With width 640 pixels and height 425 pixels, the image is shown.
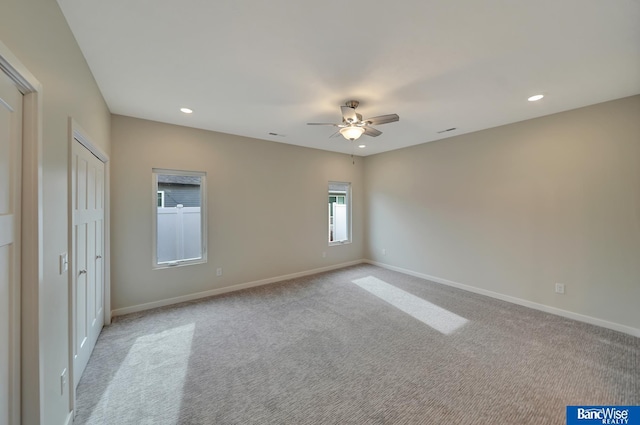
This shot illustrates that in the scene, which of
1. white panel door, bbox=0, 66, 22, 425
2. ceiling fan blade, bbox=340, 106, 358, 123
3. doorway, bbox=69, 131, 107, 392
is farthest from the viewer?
ceiling fan blade, bbox=340, 106, 358, 123

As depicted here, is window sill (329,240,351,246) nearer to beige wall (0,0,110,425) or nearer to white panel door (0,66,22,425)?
beige wall (0,0,110,425)

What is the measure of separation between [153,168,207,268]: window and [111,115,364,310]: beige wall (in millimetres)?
105

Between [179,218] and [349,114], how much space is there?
2.94m

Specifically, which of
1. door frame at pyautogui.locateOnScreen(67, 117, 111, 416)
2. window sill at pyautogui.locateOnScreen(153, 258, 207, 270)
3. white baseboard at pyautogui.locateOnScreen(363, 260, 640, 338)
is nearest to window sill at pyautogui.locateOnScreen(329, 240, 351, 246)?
white baseboard at pyautogui.locateOnScreen(363, 260, 640, 338)

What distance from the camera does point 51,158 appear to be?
142 cm

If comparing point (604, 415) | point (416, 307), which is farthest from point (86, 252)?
point (604, 415)

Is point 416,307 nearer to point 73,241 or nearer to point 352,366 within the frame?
point 352,366

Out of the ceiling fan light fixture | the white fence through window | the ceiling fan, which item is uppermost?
the ceiling fan

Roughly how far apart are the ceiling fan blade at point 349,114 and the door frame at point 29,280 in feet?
7.34

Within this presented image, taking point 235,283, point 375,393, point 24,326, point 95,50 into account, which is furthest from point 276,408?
point 95,50

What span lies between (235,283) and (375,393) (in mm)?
2950

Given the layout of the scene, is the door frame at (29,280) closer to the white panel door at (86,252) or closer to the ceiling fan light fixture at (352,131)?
the white panel door at (86,252)

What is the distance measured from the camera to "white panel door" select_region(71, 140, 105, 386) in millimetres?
1937

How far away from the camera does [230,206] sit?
161 inches
